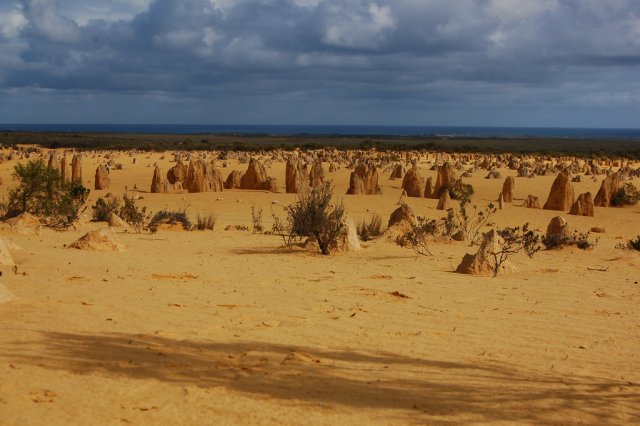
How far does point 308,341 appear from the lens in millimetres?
5906

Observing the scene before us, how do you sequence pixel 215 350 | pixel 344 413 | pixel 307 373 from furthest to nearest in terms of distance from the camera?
pixel 215 350
pixel 307 373
pixel 344 413

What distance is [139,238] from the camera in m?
13.1

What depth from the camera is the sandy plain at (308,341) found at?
4.44 m

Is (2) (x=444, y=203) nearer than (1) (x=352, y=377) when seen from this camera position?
No

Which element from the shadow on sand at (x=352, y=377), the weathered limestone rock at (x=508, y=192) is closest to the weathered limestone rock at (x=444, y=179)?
the weathered limestone rock at (x=508, y=192)

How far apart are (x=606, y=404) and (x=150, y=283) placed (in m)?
5.15

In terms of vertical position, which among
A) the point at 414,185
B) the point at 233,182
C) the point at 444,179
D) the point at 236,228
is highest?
the point at 444,179

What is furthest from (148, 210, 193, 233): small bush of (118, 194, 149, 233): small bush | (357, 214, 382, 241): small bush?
(357, 214, 382, 241): small bush

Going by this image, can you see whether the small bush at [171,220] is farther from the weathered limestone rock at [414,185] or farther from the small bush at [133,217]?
the weathered limestone rock at [414,185]

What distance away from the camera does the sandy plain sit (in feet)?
14.6

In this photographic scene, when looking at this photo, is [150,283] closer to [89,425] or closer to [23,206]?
[89,425]

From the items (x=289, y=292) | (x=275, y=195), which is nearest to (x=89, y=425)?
(x=289, y=292)

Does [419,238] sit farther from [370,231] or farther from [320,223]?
[370,231]

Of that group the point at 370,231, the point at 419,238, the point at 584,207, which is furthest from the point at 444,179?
the point at 419,238
